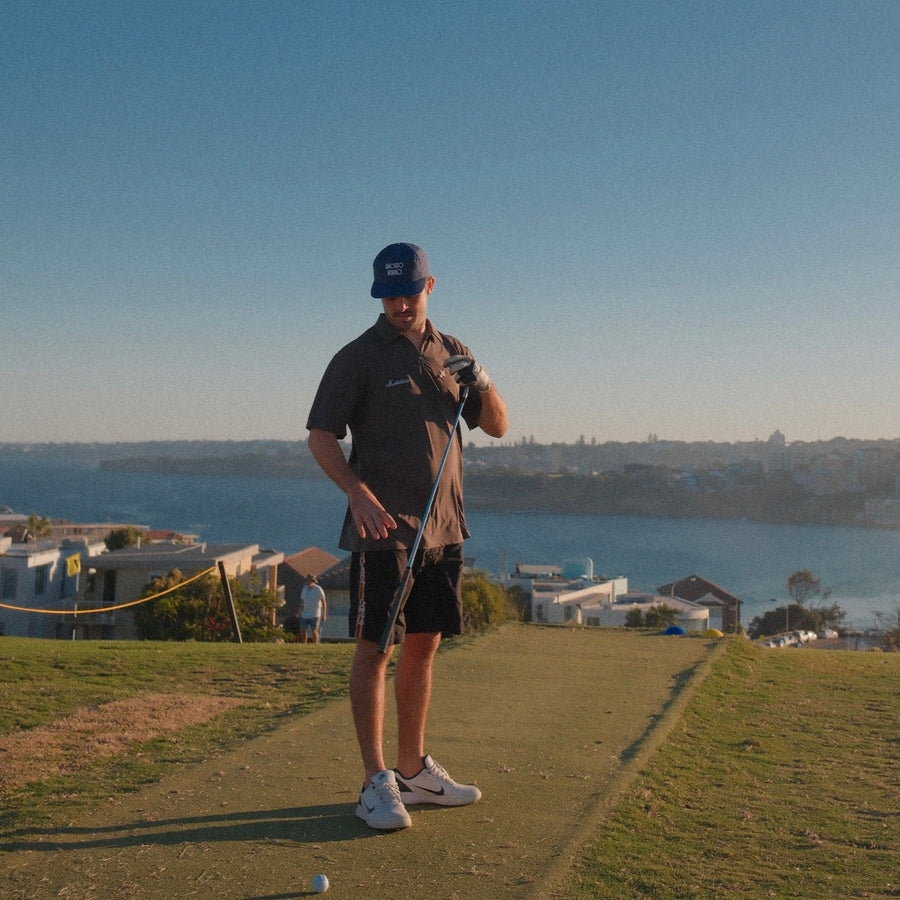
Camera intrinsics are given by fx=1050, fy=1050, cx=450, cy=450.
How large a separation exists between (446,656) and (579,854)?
3.68 meters

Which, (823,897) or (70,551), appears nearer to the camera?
(823,897)

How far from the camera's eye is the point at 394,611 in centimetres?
318

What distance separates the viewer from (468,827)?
3.11 metres

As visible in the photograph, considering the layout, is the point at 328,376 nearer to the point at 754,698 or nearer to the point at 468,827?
the point at 468,827

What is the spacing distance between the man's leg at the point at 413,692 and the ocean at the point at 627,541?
244 feet

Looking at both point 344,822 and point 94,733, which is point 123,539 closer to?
point 94,733

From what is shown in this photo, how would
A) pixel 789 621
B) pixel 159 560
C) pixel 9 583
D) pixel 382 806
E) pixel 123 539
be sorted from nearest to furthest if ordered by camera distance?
pixel 382 806 → pixel 159 560 → pixel 9 583 → pixel 123 539 → pixel 789 621

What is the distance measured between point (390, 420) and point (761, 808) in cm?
183

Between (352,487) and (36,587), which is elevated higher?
(352,487)

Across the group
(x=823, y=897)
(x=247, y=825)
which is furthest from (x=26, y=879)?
(x=823, y=897)

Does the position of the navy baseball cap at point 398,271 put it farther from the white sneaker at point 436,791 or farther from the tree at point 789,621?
the tree at point 789,621

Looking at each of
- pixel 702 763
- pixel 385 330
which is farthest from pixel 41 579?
pixel 385 330

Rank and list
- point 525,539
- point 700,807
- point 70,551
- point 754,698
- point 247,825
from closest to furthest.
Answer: point 247,825 → point 700,807 → point 754,698 → point 70,551 → point 525,539

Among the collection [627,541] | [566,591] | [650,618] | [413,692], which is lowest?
[627,541]
